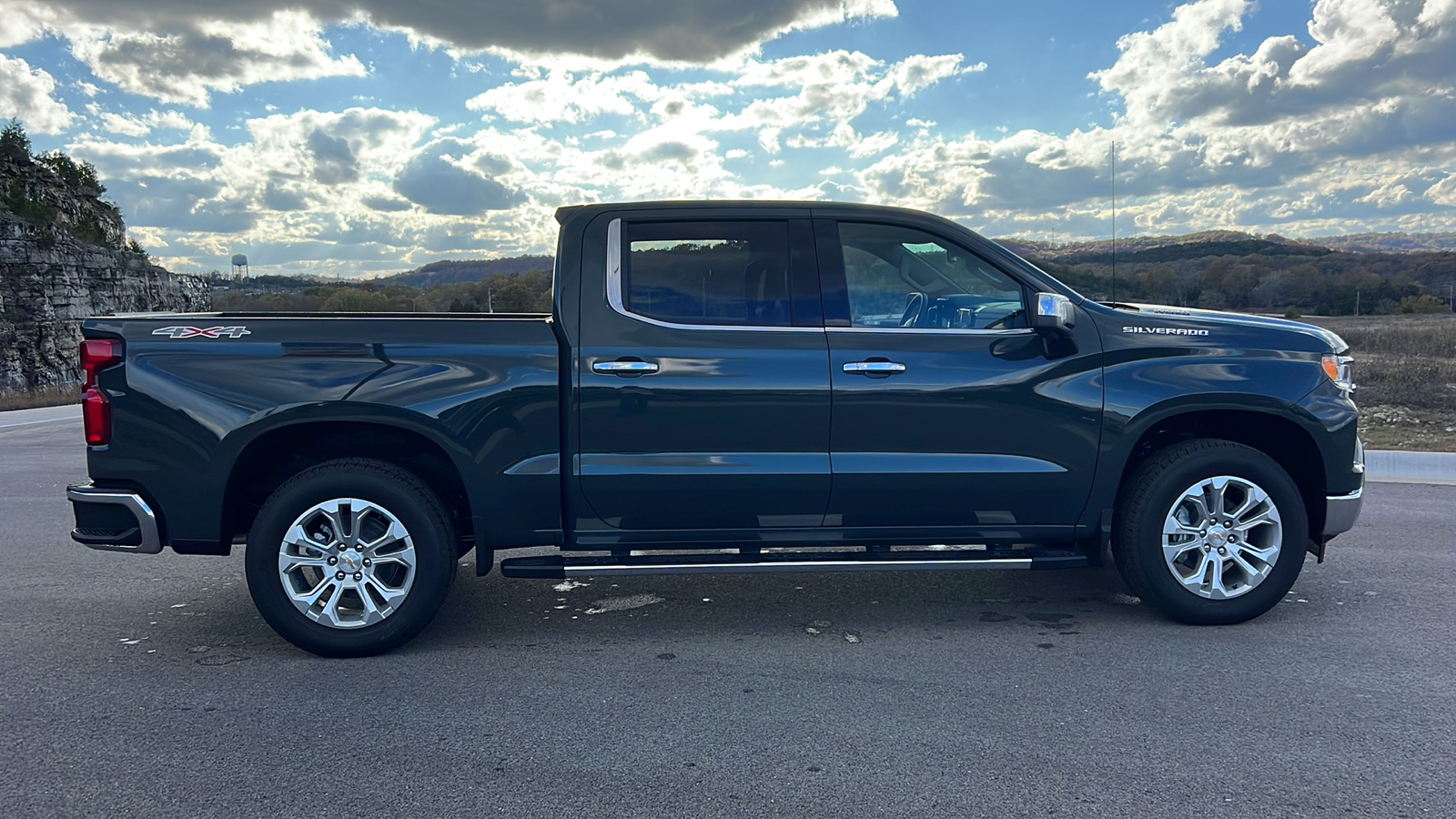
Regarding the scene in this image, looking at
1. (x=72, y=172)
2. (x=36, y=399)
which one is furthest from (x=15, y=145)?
(x=36, y=399)

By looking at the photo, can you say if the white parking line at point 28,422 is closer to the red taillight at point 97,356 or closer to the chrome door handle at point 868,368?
the red taillight at point 97,356

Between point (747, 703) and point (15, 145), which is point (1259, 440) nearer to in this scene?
point (747, 703)

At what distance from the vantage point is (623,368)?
4.41 metres

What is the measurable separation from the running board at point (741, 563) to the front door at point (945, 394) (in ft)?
0.58

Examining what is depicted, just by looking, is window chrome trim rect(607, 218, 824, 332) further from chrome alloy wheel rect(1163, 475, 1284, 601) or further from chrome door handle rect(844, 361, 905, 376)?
chrome alloy wheel rect(1163, 475, 1284, 601)

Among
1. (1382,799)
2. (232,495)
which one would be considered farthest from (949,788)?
(232,495)

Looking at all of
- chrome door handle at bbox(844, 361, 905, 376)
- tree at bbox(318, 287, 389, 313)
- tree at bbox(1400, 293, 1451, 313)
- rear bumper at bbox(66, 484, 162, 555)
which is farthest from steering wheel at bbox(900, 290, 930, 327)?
tree at bbox(1400, 293, 1451, 313)

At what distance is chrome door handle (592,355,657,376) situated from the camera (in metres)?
4.41

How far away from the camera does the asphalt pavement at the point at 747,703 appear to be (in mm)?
3080

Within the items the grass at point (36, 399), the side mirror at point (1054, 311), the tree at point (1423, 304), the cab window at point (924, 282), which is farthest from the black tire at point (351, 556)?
the tree at point (1423, 304)

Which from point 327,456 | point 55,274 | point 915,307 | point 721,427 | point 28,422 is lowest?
point 28,422

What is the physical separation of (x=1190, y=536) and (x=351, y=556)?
3.83 m

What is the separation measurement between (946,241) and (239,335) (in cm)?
325

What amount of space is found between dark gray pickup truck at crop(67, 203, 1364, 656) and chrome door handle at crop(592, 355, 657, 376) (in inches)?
0.5
